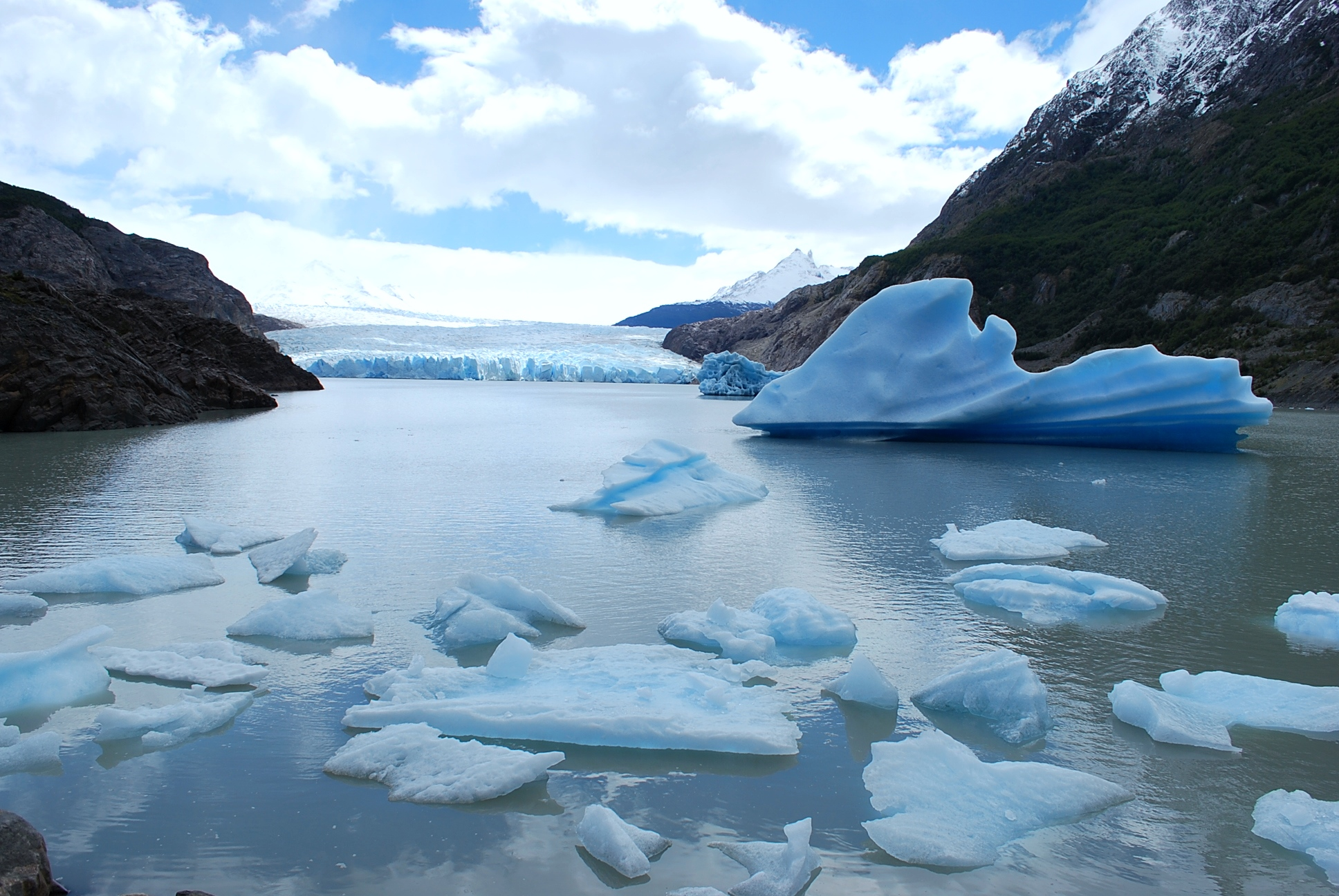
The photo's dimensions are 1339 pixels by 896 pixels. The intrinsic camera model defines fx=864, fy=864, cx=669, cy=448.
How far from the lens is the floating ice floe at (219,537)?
4590 mm

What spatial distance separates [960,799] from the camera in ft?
6.64

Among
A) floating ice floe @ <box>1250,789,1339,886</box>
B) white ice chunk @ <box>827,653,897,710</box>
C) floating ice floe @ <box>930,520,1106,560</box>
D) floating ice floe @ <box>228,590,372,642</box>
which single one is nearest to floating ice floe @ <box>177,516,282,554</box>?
floating ice floe @ <box>228,590,372,642</box>

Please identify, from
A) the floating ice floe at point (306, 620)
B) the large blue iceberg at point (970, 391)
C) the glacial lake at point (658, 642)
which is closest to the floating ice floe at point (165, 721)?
the glacial lake at point (658, 642)

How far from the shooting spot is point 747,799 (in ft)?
6.68

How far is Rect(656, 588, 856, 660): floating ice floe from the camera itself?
3.08m

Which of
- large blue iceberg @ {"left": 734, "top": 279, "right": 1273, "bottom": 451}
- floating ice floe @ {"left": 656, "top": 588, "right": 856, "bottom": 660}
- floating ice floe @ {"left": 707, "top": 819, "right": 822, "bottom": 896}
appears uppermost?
large blue iceberg @ {"left": 734, "top": 279, "right": 1273, "bottom": 451}

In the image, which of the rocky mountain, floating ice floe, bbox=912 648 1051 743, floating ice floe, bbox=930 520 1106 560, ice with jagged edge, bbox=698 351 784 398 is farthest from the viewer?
ice with jagged edge, bbox=698 351 784 398

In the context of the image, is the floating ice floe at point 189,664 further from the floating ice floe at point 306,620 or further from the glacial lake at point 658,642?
the floating ice floe at point 306,620

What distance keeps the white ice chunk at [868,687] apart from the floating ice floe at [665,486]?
334cm

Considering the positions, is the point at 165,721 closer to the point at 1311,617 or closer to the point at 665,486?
the point at 1311,617

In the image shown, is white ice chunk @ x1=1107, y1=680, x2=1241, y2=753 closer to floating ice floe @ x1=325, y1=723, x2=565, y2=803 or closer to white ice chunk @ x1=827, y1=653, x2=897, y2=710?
white ice chunk @ x1=827, y1=653, x2=897, y2=710

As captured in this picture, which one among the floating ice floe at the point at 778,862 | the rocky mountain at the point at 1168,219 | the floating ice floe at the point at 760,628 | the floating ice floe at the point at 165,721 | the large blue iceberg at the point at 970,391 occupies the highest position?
the rocky mountain at the point at 1168,219

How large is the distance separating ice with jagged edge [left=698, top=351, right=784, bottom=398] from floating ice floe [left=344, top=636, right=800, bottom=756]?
1031 inches

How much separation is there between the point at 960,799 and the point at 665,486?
4.49 metres
